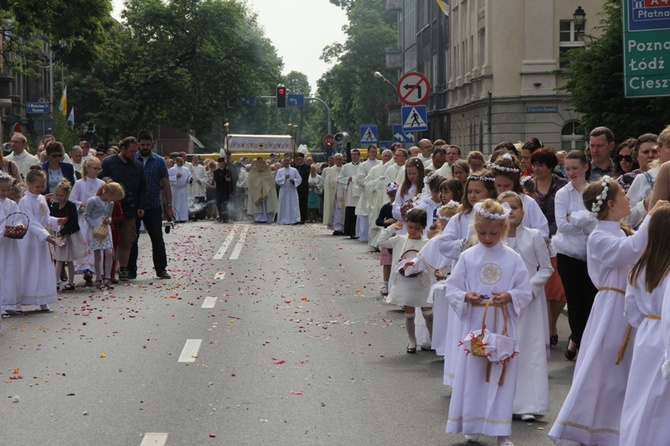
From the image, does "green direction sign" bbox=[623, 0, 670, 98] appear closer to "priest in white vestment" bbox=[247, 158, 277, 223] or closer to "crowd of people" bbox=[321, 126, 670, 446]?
"crowd of people" bbox=[321, 126, 670, 446]

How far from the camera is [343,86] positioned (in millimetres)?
103250

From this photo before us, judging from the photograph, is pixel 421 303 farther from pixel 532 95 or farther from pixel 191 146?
pixel 191 146

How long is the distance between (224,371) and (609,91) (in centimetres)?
2232

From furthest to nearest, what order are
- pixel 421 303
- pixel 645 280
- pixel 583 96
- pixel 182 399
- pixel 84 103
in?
Answer: pixel 84 103 < pixel 583 96 < pixel 421 303 < pixel 182 399 < pixel 645 280

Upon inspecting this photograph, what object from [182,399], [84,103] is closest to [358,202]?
[182,399]

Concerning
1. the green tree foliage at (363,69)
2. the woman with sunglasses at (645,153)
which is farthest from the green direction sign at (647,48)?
the green tree foliage at (363,69)

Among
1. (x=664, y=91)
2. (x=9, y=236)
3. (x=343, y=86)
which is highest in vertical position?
(x=343, y=86)

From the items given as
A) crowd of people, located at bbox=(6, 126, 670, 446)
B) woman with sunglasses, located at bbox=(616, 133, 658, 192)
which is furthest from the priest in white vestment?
woman with sunglasses, located at bbox=(616, 133, 658, 192)

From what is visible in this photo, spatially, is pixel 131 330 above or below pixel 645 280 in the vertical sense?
below

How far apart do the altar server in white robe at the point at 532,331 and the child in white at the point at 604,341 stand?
0.72 metres

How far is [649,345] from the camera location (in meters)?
6.82

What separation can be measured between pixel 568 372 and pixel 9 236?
6619mm

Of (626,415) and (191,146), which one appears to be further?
(191,146)

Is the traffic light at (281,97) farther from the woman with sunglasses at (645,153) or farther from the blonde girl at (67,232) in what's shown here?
the woman with sunglasses at (645,153)
